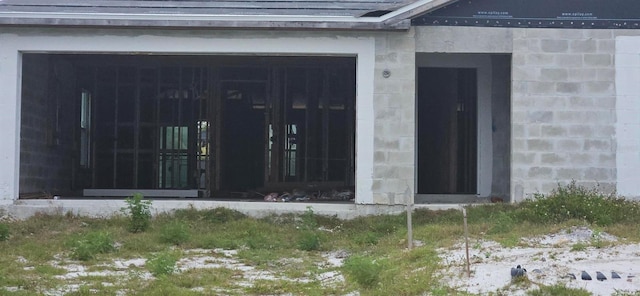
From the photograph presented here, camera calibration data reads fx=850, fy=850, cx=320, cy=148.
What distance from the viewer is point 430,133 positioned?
746 inches

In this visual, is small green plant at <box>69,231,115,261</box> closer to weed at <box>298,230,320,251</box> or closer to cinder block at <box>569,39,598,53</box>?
weed at <box>298,230,320,251</box>

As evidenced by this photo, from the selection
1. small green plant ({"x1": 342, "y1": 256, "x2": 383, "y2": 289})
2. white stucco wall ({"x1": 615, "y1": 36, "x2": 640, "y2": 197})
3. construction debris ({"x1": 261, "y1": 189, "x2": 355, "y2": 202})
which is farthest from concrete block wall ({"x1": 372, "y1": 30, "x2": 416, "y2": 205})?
small green plant ({"x1": 342, "y1": 256, "x2": 383, "y2": 289})

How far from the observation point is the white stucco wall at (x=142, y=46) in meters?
15.4

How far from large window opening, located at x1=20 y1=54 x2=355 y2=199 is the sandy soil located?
8290 millimetres

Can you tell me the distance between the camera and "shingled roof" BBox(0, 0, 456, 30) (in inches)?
595

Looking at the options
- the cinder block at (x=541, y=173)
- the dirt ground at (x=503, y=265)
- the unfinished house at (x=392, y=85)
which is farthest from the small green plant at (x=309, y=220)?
the cinder block at (x=541, y=173)

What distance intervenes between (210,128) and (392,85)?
554 cm

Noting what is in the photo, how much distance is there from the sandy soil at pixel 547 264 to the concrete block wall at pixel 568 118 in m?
3.56

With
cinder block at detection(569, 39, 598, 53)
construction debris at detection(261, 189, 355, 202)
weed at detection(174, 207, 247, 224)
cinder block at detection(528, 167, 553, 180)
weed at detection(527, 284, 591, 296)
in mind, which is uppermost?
cinder block at detection(569, 39, 598, 53)

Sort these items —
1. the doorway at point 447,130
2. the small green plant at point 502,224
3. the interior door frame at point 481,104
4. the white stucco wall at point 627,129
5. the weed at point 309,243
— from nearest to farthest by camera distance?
the small green plant at point 502,224
the weed at point 309,243
the white stucco wall at point 627,129
the interior door frame at point 481,104
the doorway at point 447,130

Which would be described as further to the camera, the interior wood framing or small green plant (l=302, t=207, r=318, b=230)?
the interior wood framing

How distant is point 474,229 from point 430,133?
6.11m

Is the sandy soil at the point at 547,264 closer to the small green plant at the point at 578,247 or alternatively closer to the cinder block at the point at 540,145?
the small green plant at the point at 578,247

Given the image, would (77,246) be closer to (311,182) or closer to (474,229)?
(474,229)
